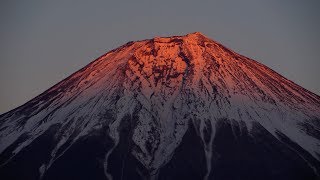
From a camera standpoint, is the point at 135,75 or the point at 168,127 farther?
the point at 135,75

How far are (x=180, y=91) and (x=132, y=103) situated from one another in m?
9.83

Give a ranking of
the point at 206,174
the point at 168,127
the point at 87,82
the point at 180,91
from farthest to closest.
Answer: the point at 87,82
the point at 180,91
the point at 168,127
the point at 206,174

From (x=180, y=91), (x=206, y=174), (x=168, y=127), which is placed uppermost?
(x=180, y=91)

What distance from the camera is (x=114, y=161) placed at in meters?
112

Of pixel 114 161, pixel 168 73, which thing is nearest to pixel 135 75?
pixel 168 73

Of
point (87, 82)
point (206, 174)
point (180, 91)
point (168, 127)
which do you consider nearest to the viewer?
point (206, 174)

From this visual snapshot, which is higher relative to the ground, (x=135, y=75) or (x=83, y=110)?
(x=135, y=75)

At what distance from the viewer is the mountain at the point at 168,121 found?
112 m

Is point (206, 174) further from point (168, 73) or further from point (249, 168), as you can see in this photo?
point (168, 73)

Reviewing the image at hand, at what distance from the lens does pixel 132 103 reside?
126812mm

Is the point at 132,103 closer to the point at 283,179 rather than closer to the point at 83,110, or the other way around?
the point at 83,110

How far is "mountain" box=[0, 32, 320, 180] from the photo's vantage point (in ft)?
366

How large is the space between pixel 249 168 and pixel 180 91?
2533 centimetres

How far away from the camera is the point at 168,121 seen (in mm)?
123500
